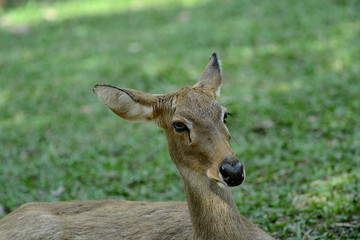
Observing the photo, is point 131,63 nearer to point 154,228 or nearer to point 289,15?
point 289,15

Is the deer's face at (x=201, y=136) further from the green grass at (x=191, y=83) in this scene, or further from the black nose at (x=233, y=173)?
the green grass at (x=191, y=83)

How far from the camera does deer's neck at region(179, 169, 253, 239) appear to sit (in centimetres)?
350

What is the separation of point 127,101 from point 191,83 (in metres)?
4.35

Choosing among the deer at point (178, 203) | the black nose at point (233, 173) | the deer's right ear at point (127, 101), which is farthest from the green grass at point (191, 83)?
the black nose at point (233, 173)

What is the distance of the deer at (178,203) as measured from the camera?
338cm

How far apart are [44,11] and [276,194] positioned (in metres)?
9.85

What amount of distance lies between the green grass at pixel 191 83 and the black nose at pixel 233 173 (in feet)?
3.40

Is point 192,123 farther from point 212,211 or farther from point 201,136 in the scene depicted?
point 212,211

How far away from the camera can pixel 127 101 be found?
367 centimetres

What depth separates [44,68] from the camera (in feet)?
31.9

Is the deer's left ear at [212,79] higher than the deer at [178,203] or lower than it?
higher

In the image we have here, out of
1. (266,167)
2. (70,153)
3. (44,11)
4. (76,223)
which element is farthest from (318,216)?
(44,11)

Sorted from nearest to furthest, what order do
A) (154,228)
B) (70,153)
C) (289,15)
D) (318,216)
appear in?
(154,228), (318,216), (70,153), (289,15)

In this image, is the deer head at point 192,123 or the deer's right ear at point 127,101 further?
the deer's right ear at point 127,101
